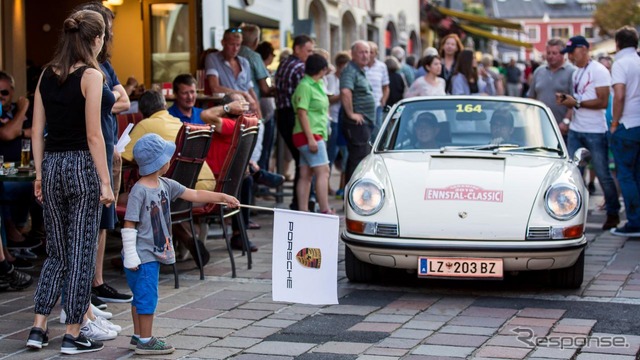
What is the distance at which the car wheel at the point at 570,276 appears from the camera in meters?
7.29

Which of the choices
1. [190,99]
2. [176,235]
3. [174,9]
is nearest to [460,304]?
Answer: [176,235]

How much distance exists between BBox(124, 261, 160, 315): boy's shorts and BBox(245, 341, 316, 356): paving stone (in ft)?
1.82

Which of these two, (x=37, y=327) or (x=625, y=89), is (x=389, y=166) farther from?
(x=625, y=89)

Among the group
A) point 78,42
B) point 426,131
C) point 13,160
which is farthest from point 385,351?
point 13,160

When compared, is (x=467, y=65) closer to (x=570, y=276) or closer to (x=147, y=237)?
(x=570, y=276)

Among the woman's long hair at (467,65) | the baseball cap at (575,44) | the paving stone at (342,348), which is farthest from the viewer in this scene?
the woman's long hair at (467,65)

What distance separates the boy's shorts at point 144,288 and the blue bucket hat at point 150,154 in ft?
1.63

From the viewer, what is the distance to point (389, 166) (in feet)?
25.3

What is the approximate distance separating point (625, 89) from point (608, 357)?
5.30 metres

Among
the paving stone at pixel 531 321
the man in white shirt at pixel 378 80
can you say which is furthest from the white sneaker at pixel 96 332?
the man in white shirt at pixel 378 80

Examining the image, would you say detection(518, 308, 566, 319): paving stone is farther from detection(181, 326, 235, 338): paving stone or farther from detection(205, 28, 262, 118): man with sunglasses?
detection(205, 28, 262, 118): man with sunglasses

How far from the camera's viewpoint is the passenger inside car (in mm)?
8258

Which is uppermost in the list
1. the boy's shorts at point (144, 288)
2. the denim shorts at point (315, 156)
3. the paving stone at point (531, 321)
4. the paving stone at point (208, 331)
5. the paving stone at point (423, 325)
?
the denim shorts at point (315, 156)

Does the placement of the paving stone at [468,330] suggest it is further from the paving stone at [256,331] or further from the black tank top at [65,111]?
the black tank top at [65,111]
